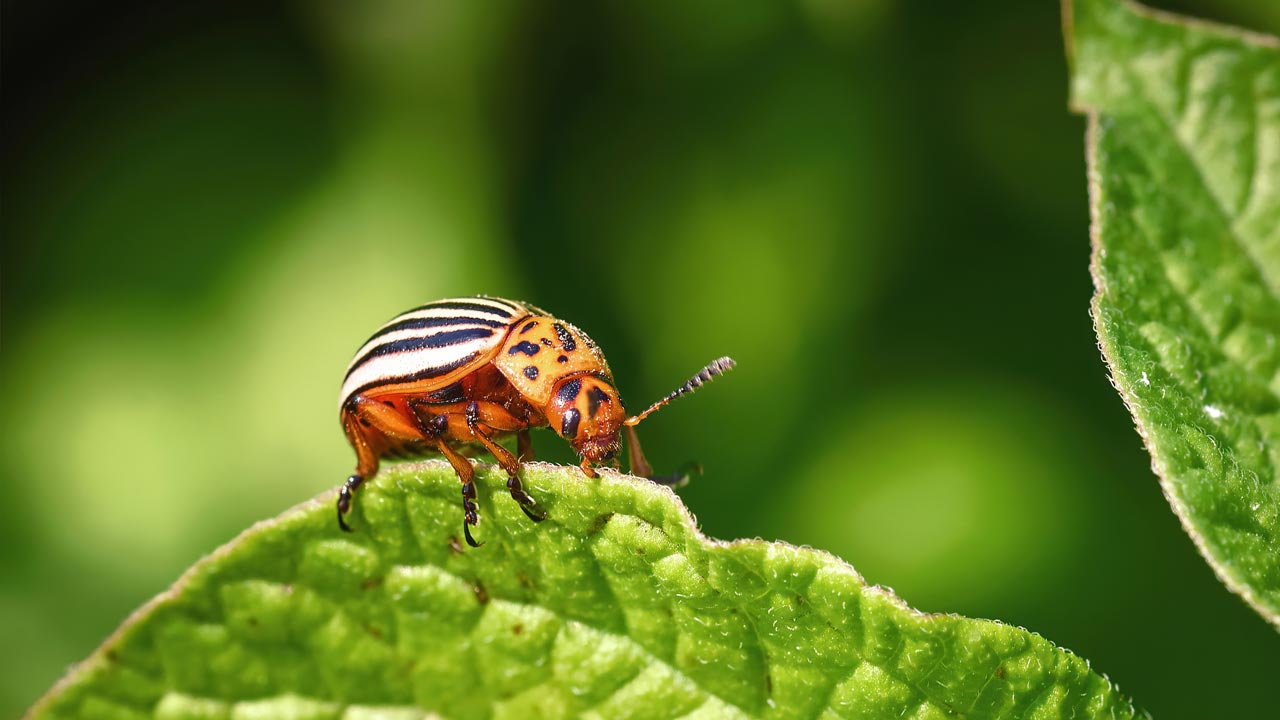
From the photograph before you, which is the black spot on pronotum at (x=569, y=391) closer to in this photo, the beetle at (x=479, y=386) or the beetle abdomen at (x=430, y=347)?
the beetle at (x=479, y=386)

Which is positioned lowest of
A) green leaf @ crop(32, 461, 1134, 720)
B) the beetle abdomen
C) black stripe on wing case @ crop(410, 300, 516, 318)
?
green leaf @ crop(32, 461, 1134, 720)

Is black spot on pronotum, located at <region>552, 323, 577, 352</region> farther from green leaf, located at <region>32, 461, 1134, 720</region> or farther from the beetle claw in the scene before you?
the beetle claw

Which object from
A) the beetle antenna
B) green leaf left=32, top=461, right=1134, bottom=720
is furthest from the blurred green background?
green leaf left=32, top=461, right=1134, bottom=720

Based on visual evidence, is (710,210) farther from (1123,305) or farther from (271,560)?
(271,560)

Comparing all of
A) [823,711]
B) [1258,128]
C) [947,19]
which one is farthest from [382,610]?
[947,19]

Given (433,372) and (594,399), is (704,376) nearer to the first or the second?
(594,399)

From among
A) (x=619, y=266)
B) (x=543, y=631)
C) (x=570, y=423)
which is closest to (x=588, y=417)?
(x=570, y=423)

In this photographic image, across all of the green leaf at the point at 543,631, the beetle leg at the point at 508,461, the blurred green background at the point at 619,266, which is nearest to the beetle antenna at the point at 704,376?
the beetle leg at the point at 508,461
